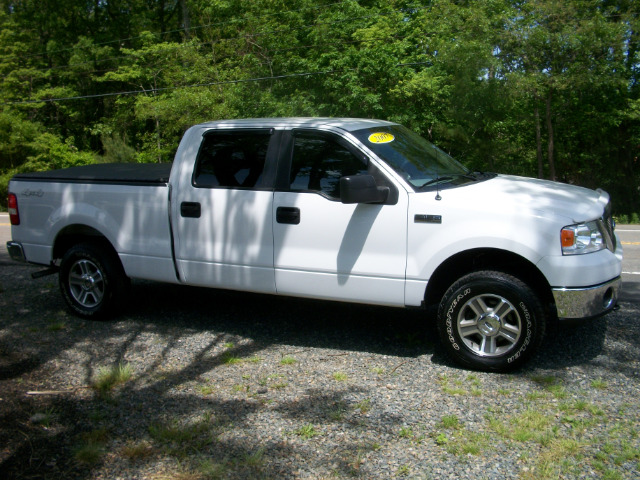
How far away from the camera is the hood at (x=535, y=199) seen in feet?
14.9

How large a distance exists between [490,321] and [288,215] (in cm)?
185

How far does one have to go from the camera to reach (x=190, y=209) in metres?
5.68

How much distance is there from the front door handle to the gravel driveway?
113 centimetres

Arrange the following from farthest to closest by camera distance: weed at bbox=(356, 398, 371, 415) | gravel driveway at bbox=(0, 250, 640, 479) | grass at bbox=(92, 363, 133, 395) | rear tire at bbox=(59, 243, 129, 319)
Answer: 1. rear tire at bbox=(59, 243, 129, 319)
2. grass at bbox=(92, 363, 133, 395)
3. weed at bbox=(356, 398, 371, 415)
4. gravel driveway at bbox=(0, 250, 640, 479)

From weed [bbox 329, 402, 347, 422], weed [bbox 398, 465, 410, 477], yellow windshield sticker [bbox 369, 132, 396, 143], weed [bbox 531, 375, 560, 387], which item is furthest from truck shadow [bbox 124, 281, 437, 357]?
weed [bbox 398, 465, 410, 477]

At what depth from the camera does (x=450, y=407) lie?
163 inches

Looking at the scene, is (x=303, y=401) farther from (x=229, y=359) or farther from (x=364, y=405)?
(x=229, y=359)

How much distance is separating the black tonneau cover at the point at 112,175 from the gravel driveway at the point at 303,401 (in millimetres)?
1452

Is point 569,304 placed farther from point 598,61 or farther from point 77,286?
point 598,61

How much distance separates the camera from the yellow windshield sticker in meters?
5.29

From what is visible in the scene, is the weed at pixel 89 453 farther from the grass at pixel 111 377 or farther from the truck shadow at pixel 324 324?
the truck shadow at pixel 324 324

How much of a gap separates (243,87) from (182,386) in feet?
63.8

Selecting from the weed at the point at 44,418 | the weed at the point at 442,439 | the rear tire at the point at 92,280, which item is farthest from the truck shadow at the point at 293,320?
the weed at the point at 44,418

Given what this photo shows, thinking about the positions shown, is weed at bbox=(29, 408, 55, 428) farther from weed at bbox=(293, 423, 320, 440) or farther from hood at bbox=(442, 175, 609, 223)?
hood at bbox=(442, 175, 609, 223)
